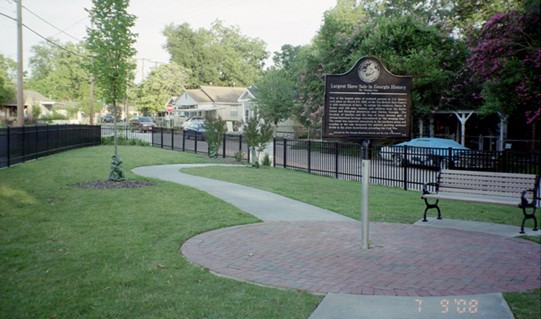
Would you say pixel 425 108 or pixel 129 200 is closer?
pixel 129 200

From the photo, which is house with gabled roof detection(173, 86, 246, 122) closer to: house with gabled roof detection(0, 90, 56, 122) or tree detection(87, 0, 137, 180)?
house with gabled roof detection(0, 90, 56, 122)

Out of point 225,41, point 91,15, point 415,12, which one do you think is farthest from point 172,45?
point 91,15

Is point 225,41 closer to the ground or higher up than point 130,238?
higher up

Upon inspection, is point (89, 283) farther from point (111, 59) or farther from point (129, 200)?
point (111, 59)

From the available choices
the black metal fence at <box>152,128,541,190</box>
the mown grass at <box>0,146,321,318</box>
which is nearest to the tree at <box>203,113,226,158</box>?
the black metal fence at <box>152,128,541,190</box>

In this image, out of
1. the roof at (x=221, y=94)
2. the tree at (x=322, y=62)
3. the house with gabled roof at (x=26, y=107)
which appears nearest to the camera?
the tree at (x=322, y=62)

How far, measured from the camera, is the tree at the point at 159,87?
7312 cm

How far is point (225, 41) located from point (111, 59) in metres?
87.5

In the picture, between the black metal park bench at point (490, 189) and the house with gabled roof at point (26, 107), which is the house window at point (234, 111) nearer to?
the house with gabled roof at point (26, 107)

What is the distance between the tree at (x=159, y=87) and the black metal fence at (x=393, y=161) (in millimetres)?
52829

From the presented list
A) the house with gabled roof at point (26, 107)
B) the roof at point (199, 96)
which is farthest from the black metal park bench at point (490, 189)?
the house with gabled roof at point (26, 107)

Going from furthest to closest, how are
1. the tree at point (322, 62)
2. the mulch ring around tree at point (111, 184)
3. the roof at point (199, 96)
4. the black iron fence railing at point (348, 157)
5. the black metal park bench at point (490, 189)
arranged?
the roof at point (199, 96) → the tree at point (322, 62) → the mulch ring around tree at point (111, 184) → the black iron fence railing at point (348, 157) → the black metal park bench at point (490, 189)

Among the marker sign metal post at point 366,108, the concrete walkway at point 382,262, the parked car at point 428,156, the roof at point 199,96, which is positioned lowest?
the concrete walkway at point 382,262

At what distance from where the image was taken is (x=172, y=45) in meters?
91.2
